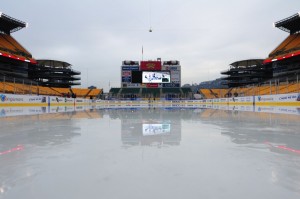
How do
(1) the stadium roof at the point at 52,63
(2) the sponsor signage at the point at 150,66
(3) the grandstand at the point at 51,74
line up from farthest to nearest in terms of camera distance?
(1) the stadium roof at the point at 52,63
(3) the grandstand at the point at 51,74
(2) the sponsor signage at the point at 150,66

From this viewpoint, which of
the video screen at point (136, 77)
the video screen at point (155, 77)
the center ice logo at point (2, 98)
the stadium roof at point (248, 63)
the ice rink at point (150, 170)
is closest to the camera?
the ice rink at point (150, 170)

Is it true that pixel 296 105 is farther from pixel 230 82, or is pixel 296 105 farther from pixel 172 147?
pixel 230 82

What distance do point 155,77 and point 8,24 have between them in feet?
123

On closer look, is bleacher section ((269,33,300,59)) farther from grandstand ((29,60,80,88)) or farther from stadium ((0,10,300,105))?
grandstand ((29,60,80,88))

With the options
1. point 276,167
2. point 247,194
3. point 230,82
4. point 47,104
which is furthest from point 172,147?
point 230,82

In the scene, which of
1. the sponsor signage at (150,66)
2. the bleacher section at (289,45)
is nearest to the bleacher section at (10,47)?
the sponsor signage at (150,66)

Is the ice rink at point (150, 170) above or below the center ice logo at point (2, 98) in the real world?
below

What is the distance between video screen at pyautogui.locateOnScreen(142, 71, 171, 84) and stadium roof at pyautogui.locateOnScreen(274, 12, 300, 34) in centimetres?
2985

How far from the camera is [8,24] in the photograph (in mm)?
55719

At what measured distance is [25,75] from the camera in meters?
61.3

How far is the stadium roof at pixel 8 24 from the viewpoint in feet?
173

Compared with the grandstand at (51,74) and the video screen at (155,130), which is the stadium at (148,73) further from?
the video screen at (155,130)

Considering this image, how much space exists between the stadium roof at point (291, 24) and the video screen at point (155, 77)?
2985cm

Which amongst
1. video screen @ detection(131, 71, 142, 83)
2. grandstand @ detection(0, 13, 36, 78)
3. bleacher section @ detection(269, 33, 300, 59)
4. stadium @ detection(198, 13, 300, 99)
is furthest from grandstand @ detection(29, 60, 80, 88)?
bleacher section @ detection(269, 33, 300, 59)
